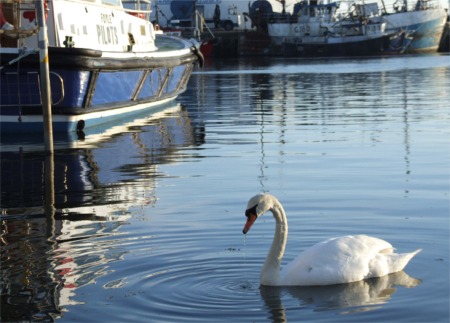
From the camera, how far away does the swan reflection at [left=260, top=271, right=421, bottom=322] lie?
26.1ft

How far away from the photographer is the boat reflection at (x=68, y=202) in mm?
8742

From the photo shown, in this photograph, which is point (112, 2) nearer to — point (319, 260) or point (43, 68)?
point (43, 68)

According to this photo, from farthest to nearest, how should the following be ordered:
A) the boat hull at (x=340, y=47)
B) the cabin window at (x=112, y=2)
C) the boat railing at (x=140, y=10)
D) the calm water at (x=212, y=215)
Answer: the boat hull at (x=340, y=47)
the boat railing at (x=140, y=10)
the cabin window at (x=112, y=2)
the calm water at (x=212, y=215)

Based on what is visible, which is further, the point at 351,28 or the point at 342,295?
the point at 351,28

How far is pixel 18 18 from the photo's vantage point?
2142cm

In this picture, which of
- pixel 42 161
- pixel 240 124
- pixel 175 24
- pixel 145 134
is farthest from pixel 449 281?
pixel 175 24

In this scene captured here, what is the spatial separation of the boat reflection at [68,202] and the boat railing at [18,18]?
2.06 meters

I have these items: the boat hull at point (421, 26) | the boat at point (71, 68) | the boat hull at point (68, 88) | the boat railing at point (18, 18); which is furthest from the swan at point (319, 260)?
the boat hull at point (421, 26)

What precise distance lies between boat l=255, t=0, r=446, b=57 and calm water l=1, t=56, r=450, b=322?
2627 inches

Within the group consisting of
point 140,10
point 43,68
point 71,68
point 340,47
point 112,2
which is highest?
point 112,2

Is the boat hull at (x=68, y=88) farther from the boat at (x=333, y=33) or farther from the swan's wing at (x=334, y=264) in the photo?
the boat at (x=333, y=33)

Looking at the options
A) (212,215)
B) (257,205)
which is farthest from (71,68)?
(257,205)

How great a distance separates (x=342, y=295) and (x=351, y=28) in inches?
3445

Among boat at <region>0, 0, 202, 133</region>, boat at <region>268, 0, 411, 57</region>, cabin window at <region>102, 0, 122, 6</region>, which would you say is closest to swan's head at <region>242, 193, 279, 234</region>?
boat at <region>0, 0, 202, 133</region>
